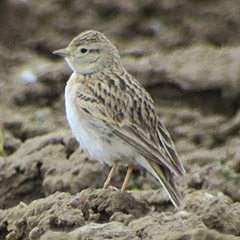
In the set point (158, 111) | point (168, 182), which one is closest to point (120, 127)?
point (168, 182)

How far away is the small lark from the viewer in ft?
23.2

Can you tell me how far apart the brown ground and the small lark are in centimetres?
36

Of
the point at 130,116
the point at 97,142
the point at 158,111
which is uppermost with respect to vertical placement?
the point at 130,116

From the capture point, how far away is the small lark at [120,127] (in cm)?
708

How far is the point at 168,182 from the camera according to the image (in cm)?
696

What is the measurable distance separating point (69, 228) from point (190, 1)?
20.9 ft

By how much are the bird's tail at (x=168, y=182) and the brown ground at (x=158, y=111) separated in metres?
0.25

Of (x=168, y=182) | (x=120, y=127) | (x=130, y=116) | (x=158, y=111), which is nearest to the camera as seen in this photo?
(x=168, y=182)

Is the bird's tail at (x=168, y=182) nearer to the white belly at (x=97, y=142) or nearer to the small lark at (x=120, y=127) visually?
the small lark at (x=120, y=127)

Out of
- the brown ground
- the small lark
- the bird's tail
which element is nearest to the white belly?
the small lark

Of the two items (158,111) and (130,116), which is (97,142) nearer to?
(130,116)

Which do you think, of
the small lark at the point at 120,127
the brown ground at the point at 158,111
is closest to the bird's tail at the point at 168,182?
the small lark at the point at 120,127

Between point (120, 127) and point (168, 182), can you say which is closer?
point (168, 182)

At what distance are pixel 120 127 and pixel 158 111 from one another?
8.28 feet
